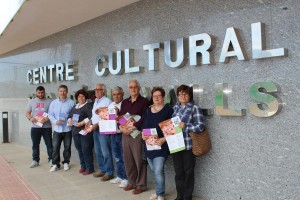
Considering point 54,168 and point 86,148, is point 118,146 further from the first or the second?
point 54,168

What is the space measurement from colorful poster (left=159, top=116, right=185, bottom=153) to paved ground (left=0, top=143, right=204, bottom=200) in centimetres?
95

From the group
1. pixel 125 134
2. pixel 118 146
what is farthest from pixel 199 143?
pixel 118 146

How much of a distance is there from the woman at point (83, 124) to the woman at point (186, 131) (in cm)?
212

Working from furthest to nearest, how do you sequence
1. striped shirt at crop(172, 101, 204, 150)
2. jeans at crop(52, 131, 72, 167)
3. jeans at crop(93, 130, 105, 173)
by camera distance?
jeans at crop(52, 131, 72, 167), jeans at crop(93, 130, 105, 173), striped shirt at crop(172, 101, 204, 150)

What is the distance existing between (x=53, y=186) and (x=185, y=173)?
94.8 inches

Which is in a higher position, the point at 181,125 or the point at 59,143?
the point at 181,125

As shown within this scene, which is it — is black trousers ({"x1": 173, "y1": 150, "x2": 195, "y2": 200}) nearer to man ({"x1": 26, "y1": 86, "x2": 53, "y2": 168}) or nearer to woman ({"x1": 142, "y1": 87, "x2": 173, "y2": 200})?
woman ({"x1": 142, "y1": 87, "x2": 173, "y2": 200})

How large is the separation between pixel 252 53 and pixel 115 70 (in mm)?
2837

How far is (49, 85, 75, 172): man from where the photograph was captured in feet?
18.8

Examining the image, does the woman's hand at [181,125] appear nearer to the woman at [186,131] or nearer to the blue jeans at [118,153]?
the woman at [186,131]

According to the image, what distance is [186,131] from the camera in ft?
12.1

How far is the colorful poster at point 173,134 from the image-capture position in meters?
3.67

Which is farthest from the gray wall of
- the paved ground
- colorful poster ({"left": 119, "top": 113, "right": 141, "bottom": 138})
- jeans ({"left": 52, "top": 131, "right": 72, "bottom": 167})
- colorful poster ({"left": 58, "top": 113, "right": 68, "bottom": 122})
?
jeans ({"left": 52, "top": 131, "right": 72, "bottom": 167})

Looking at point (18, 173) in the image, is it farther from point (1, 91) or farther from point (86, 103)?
point (1, 91)
